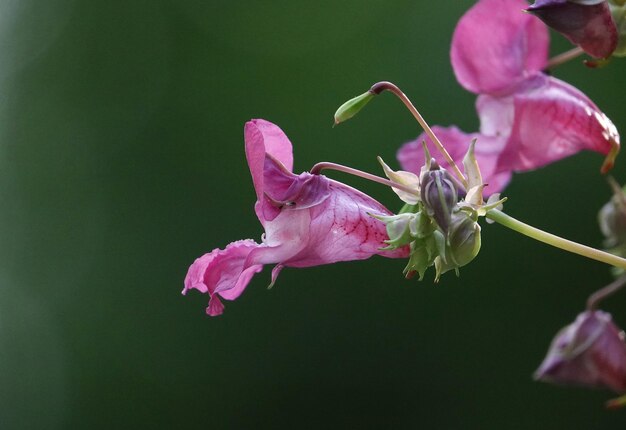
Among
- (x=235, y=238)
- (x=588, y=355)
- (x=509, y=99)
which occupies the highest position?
(x=235, y=238)

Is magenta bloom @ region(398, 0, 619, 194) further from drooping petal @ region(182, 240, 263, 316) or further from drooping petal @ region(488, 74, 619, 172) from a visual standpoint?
drooping petal @ region(182, 240, 263, 316)

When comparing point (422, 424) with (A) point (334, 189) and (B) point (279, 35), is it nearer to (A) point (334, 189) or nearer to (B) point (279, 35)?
(B) point (279, 35)

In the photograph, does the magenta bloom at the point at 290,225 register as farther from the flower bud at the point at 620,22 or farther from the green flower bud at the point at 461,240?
the flower bud at the point at 620,22

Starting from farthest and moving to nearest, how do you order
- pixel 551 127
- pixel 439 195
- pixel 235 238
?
pixel 235 238, pixel 551 127, pixel 439 195

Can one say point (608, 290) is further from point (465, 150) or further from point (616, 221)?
point (465, 150)

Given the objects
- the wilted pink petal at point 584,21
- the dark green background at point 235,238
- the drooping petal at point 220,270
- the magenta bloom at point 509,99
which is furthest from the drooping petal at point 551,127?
the dark green background at point 235,238

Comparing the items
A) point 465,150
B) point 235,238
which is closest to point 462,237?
point 465,150
